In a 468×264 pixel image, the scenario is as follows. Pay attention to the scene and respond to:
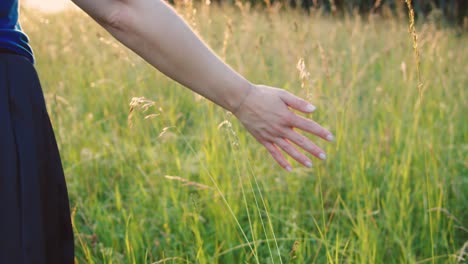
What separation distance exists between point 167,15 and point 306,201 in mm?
1522

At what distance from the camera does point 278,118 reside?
3.93 feet

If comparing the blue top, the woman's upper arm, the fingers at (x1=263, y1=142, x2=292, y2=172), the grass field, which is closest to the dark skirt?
the blue top

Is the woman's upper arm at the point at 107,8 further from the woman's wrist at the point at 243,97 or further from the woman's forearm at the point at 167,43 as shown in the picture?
the woman's wrist at the point at 243,97

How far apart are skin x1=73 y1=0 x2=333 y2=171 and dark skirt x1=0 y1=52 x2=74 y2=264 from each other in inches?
8.1

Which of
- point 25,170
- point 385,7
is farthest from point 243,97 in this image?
point 385,7

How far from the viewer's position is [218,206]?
7.03 ft

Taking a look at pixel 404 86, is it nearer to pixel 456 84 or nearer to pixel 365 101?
pixel 365 101

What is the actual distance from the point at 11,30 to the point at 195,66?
372 millimetres

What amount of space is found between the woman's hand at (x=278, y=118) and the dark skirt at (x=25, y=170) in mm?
430

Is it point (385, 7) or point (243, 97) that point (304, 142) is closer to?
point (243, 97)

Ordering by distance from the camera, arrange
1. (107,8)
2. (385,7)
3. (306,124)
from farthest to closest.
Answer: (385,7) → (306,124) → (107,8)

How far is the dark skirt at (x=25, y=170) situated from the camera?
1017mm

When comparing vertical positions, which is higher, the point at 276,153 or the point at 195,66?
the point at 195,66

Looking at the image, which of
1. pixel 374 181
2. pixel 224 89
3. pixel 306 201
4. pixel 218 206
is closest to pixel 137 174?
pixel 218 206
